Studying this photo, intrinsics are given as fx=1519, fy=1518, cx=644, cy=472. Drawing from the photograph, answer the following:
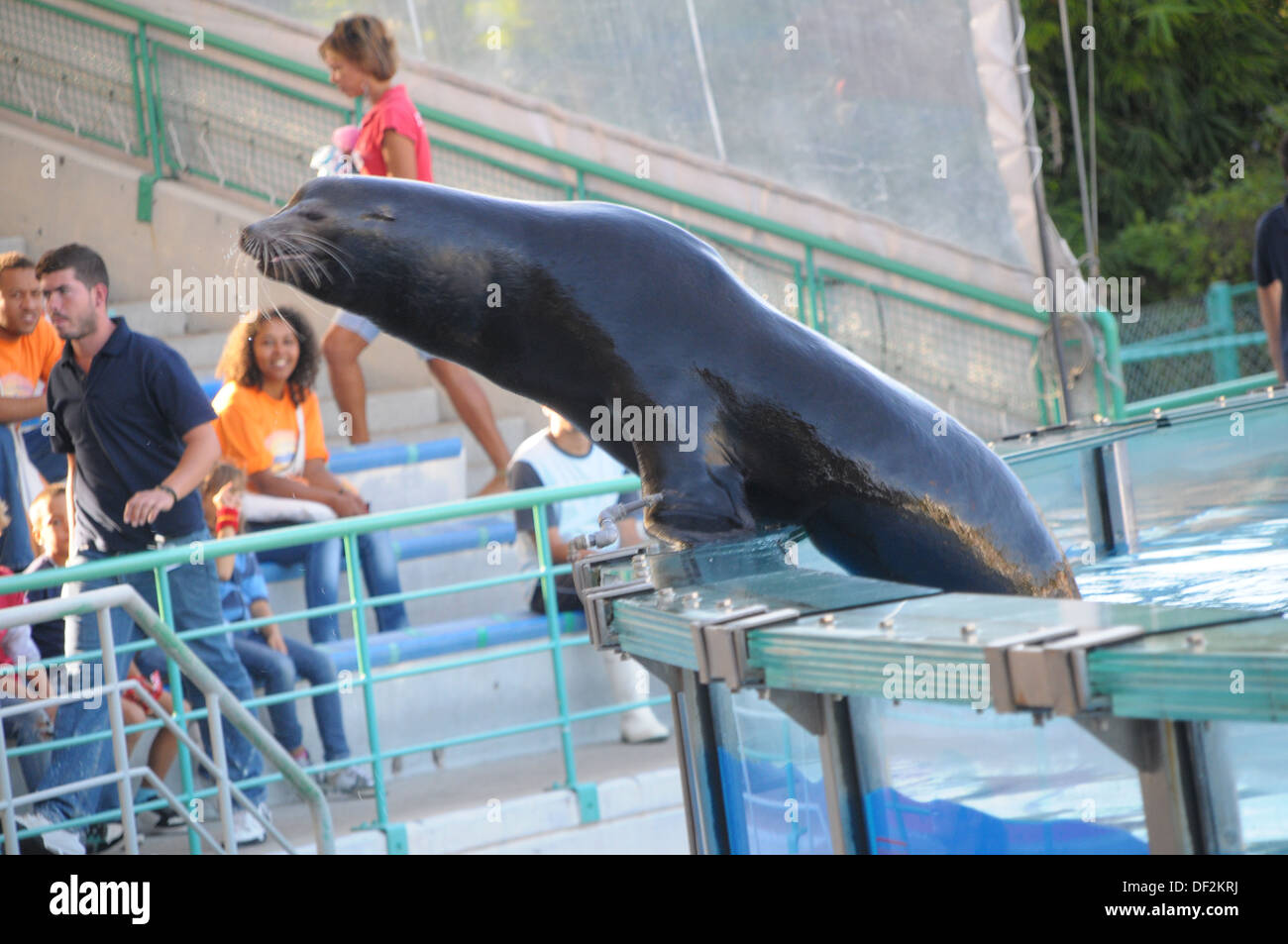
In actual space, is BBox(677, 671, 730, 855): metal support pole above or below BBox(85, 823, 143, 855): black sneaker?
above

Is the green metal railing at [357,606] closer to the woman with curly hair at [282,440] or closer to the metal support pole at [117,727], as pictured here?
the metal support pole at [117,727]

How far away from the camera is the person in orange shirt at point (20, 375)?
5500 mm

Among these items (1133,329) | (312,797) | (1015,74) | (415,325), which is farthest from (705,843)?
(1133,329)

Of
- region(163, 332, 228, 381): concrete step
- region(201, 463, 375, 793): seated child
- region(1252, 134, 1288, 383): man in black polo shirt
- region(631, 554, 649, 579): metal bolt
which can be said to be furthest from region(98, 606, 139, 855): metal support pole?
region(1252, 134, 1288, 383): man in black polo shirt

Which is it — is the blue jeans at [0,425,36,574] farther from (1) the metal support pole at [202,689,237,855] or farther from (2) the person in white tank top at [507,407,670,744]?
(2) the person in white tank top at [507,407,670,744]

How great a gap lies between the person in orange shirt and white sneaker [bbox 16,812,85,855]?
1.28 metres

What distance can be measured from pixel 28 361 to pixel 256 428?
0.89 m

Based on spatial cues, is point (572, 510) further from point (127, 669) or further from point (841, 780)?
point (841, 780)

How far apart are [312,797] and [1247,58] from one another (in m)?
14.0

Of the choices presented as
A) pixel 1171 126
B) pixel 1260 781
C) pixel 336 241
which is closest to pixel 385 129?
pixel 336 241

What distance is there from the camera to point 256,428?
19.1 feet

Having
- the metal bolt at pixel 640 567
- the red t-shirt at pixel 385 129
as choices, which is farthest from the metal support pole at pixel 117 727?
the red t-shirt at pixel 385 129

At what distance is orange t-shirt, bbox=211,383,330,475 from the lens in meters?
5.77
